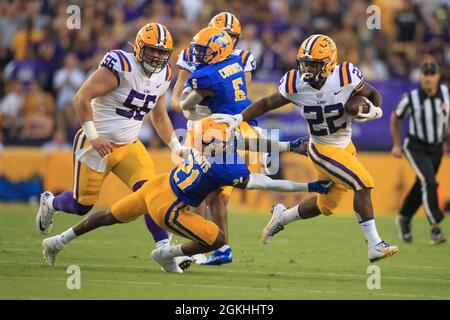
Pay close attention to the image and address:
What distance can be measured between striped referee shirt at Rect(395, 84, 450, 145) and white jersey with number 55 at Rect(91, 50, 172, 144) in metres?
3.75

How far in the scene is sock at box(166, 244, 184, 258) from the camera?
7251 millimetres

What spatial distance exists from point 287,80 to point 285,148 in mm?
847

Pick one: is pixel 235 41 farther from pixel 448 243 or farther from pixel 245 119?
pixel 448 243

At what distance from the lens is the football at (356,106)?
25.3ft

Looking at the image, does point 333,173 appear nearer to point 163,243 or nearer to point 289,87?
point 289,87

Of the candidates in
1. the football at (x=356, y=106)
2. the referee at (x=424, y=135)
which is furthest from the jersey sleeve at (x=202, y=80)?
the referee at (x=424, y=135)

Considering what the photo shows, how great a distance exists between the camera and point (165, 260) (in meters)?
7.41

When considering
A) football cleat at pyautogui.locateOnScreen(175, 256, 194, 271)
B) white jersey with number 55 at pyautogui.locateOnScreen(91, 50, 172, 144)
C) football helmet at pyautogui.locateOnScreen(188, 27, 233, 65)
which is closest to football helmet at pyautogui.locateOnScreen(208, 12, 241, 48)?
football helmet at pyautogui.locateOnScreen(188, 27, 233, 65)

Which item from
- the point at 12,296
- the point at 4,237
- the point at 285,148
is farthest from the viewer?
the point at 4,237

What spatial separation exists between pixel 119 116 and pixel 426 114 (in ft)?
14.0

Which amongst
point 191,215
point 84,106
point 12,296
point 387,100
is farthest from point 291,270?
point 387,100

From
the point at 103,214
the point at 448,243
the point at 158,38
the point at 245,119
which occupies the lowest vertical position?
the point at 448,243

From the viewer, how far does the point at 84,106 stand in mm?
7695

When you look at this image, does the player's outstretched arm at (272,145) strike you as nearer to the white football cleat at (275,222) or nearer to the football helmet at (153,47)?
the white football cleat at (275,222)
